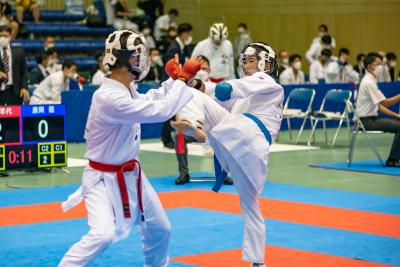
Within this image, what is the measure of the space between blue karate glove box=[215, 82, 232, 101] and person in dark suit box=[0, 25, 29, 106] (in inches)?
312

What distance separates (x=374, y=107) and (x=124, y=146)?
28.9 ft

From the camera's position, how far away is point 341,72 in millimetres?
23578

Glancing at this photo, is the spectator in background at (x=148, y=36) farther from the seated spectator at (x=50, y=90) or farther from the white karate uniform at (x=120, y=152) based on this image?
the white karate uniform at (x=120, y=152)

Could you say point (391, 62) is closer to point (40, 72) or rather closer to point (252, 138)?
point (40, 72)

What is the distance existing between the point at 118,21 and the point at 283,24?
19.2ft

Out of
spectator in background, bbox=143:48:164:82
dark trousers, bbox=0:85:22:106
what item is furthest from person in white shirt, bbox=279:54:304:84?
dark trousers, bbox=0:85:22:106

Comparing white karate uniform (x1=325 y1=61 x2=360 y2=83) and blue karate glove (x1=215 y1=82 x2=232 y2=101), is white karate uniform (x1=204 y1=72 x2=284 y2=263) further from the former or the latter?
white karate uniform (x1=325 y1=61 x2=360 y2=83)

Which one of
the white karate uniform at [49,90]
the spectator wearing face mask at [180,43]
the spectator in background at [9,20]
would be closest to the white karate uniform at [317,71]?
the spectator wearing face mask at [180,43]

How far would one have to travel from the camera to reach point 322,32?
2611cm

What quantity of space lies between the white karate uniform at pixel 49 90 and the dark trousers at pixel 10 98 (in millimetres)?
1717

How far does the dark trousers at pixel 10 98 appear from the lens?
14.3 metres

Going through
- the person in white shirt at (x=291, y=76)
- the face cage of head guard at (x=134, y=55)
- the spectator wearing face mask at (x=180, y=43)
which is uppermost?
the face cage of head guard at (x=134, y=55)

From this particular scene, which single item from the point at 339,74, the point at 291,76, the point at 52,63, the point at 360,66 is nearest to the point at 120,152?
the point at 52,63

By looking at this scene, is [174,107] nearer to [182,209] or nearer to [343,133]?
[182,209]
